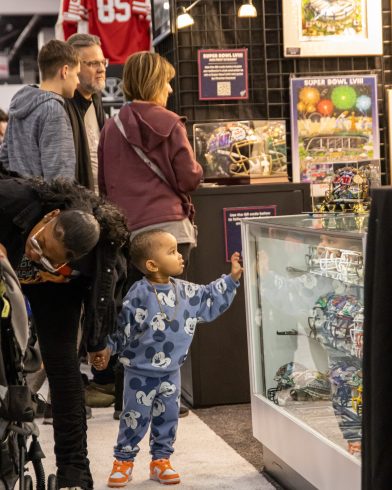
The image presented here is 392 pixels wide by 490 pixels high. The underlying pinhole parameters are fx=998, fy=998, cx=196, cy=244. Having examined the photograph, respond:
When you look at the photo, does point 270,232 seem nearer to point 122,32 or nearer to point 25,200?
point 25,200

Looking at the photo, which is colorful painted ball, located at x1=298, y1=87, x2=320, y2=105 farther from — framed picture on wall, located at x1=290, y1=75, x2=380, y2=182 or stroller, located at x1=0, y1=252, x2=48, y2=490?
stroller, located at x1=0, y1=252, x2=48, y2=490

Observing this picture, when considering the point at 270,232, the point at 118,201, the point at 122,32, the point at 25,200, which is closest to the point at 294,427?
the point at 270,232

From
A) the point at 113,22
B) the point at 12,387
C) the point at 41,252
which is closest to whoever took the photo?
the point at 12,387

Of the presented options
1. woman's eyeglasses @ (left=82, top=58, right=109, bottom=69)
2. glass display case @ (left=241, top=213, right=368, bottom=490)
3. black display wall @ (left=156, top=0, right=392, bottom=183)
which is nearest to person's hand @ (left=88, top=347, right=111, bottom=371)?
glass display case @ (left=241, top=213, right=368, bottom=490)

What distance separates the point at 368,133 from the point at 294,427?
3.33m

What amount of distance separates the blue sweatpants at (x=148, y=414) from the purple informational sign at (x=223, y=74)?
261 cm

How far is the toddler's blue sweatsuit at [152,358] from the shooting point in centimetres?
405

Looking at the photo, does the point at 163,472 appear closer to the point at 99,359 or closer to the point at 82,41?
the point at 99,359

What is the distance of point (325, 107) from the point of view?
21.4 feet

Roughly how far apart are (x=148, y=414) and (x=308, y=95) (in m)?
3.04

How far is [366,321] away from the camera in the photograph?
7.89 feet

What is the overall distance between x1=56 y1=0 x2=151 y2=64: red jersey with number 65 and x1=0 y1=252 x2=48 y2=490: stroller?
4705 millimetres

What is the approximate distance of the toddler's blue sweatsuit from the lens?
4.05 meters

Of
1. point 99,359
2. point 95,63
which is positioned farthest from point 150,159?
point 99,359
